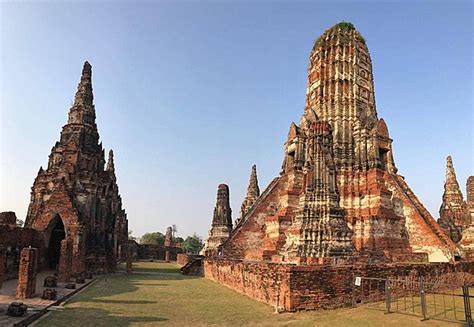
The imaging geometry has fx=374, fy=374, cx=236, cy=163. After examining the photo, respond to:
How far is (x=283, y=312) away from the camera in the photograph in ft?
27.9

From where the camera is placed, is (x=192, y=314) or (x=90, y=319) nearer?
(x=90, y=319)

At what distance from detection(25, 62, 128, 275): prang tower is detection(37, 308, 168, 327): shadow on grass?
825 cm

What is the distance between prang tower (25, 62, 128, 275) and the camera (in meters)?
17.5

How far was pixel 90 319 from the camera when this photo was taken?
7.79 m

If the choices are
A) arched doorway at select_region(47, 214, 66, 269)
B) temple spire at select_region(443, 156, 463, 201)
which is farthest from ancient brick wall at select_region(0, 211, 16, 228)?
temple spire at select_region(443, 156, 463, 201)

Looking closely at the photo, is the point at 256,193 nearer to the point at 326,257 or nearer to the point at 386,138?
the point at 386,138

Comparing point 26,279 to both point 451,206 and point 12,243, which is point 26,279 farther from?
point 451,206

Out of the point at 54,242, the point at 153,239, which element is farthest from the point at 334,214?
the point at 153,239

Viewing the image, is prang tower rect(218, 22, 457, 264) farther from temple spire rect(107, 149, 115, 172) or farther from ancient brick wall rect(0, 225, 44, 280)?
temple spire rect(107, 149, 115, 172)

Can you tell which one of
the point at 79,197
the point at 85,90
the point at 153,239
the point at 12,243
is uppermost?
the point at 85,90

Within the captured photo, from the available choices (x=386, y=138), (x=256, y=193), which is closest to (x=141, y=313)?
(x=386, y=138)

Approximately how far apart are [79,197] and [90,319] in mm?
13060

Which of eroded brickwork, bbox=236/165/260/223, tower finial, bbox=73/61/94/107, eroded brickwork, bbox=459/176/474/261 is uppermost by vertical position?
tower finial, bbox=73/61/94/107

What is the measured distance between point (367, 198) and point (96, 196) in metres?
14.4
